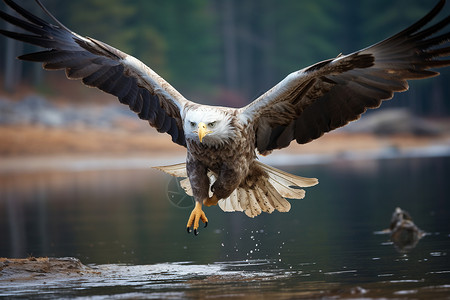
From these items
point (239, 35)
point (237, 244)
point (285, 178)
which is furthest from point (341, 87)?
point (239, 35)

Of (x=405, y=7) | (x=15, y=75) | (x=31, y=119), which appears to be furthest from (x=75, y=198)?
(x=405, y=7)

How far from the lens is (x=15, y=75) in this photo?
3744 cm

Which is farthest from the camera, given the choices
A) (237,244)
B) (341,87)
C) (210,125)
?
(237,244)

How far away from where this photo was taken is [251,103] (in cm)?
822

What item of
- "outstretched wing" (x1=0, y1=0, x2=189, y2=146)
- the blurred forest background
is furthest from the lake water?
the blurred forest background

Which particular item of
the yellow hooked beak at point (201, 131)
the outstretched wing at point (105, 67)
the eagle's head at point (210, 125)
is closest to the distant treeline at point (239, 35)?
the outstretched wing at point (105, 67)

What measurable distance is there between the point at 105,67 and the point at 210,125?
2.10m

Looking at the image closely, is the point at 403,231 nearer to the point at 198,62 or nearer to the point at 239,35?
the point at 198,62

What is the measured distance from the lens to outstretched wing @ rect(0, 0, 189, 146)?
8.52 metres

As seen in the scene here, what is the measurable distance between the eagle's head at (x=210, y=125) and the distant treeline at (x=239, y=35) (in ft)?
107

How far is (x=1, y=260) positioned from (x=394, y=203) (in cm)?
774

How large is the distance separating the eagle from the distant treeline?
102 feet

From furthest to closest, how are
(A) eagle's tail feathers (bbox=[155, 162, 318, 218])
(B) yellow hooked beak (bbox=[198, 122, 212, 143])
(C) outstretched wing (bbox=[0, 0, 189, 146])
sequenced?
1. (A) eagle's tail feathers (bbox=[155, 162, 318, 218])
2. (C) outstretched wing (bbox=[0, 0, 189, 146])
3. (B) yellow hooked beak (bbox=[198, 122, 212, 143])

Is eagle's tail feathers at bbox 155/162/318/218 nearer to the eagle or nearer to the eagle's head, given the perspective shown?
the eagle
